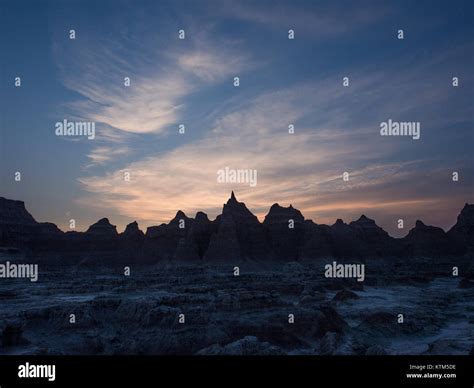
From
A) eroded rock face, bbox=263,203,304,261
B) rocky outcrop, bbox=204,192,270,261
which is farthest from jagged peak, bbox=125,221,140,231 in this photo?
eroded rock face, bbox=263,203,304,261

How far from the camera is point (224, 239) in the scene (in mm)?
123875

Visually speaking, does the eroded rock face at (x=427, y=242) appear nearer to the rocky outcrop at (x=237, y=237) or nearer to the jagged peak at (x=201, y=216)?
the rocky outcrop at (x=237, y=237)

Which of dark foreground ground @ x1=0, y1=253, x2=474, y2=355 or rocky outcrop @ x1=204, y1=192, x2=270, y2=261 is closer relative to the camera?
dark foreground ground @ x1=0, y1=253, x2=474, y2=355

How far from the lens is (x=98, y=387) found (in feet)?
33.2

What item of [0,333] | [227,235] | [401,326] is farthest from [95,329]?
[227,235]

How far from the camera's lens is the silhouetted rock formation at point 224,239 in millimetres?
125625

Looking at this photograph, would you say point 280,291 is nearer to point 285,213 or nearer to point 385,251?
point 285,213

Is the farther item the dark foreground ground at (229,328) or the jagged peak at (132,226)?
the jagged peak at (132,226)

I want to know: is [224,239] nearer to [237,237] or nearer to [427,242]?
[237,237]

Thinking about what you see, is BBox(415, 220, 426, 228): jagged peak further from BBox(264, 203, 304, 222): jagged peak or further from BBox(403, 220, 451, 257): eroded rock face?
BBox(264, 203, 304, 222): jagged peak

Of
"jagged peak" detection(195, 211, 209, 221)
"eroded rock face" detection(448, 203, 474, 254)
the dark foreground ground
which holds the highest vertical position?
"jagged peak" detection(195, 211, 209, 221)

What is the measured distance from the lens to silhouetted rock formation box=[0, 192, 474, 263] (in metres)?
126

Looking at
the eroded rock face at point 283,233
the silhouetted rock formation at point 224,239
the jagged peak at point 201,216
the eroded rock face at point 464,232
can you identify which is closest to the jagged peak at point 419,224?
the silhouetted rock formation at point 224,239

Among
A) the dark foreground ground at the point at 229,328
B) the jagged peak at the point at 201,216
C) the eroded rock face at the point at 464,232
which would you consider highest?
the jagged peak at the point at 201,216
